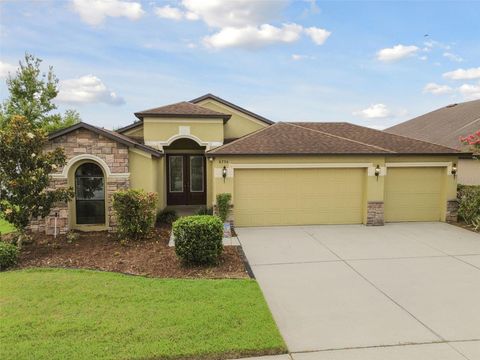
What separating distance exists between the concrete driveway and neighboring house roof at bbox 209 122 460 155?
3.16 m

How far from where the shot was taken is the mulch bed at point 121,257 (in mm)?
7660

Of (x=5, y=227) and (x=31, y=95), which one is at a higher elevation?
(x=31, y=95)

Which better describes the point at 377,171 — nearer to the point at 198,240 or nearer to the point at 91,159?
the point at 198,240

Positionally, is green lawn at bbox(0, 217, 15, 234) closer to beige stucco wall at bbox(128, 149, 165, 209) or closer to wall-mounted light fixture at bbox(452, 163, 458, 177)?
beige stucco wall at bbox(128, 149, 165, 209)

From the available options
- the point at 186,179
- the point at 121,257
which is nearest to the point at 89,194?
the point at 121,257

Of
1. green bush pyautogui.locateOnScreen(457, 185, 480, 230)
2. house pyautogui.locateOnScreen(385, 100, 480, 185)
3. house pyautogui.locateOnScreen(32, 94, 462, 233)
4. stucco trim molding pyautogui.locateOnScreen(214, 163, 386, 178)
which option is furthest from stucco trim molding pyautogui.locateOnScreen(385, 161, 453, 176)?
house pyautogui.locateOnScreen(385, 100, 480, 185)

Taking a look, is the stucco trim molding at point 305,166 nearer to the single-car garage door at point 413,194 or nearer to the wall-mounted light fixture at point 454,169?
the single-car garage door at point 413,194

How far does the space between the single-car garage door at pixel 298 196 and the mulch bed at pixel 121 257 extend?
3.23 metres

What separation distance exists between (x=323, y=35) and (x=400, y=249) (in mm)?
9241

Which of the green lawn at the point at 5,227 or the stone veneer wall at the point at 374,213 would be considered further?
the stone veneer wall at the point at 374,213

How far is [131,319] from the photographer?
5.19 m

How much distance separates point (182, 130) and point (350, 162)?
713cm

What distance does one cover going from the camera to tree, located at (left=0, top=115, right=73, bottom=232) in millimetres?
8945

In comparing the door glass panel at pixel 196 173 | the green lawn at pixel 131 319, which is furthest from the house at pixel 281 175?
the green lawn at pixel 131 319
